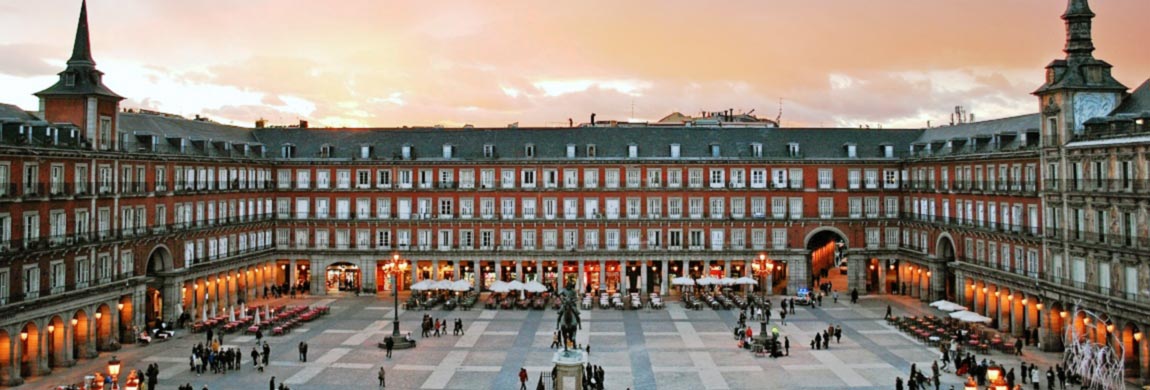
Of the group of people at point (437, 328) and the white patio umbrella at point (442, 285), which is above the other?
the white patio umbrella at point (442, 285)

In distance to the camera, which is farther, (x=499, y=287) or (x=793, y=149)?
(x=793, y=149)

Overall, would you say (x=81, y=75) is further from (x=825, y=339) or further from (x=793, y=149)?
(x=793, y=149)

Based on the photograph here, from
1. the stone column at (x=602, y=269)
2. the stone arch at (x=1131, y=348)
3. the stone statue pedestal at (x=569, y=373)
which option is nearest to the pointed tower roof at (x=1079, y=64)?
the stone arch at (x=1131, y=348)

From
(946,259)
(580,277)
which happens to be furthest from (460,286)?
(946,259)

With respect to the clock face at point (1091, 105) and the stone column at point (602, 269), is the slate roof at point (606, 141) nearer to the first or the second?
the stone column at point (602, 269)

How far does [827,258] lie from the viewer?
10675 centimetres

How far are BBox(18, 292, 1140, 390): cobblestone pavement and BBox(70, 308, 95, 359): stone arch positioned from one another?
3.42 ft

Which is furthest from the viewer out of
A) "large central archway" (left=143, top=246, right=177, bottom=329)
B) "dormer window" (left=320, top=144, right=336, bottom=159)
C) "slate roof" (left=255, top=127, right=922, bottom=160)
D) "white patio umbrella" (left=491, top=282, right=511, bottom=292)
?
"dormer window" (left=320, top=144, right=336, bottom=159)

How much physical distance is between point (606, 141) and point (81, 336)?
1848 inches

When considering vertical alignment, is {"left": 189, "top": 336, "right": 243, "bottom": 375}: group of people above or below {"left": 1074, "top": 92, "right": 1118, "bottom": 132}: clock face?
below

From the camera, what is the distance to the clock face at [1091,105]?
170 ft

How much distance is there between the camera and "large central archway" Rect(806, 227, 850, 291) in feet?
272

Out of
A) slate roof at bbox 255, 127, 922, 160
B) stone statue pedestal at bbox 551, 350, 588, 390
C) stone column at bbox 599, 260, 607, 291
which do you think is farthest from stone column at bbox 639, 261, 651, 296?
stone statue pedestal at bbox 551, 350, 588, 390

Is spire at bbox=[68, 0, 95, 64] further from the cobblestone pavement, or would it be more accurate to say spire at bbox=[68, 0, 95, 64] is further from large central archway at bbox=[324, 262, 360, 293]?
large central archway at bbox=[324, 262, 360, 293]
